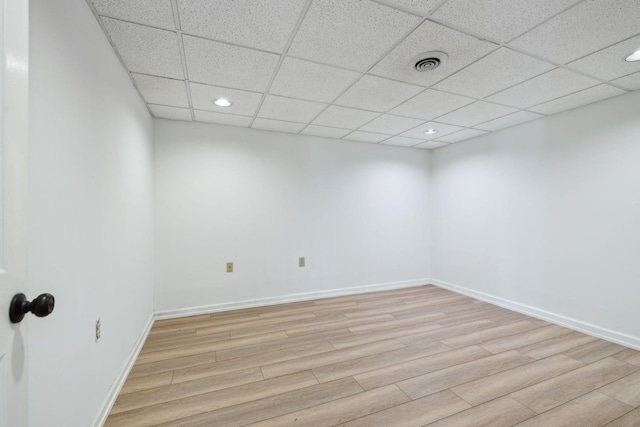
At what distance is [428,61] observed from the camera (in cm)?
191

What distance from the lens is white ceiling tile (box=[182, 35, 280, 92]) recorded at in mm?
A: 1781

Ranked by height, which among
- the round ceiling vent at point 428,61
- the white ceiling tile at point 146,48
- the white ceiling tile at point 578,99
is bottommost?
the white ceiling tile at point 578,99

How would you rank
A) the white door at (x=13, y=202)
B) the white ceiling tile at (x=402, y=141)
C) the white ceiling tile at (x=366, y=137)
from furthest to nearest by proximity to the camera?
the white ceiling tile at (x=402, y=141), the white ceiling tile at (x=366, y=137), the white door at (x=13, y=202)

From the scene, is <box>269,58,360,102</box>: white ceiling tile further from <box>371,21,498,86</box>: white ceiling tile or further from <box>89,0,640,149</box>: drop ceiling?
<box>371,21,498,86</box>: white ceiling tile

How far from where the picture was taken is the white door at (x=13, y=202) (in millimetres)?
666

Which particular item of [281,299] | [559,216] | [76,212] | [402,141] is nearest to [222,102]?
[76,212]

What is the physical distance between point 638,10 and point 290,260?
11.5 ft

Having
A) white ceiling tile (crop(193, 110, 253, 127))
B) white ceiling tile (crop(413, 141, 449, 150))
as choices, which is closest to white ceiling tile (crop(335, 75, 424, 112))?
white ceiling tile (crop(193, 110, 253, 127))

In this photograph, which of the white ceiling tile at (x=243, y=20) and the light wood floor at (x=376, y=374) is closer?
the white ceiling tile at (x=243, y=20)

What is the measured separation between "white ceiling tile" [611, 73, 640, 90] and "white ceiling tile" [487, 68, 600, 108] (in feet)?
0.50

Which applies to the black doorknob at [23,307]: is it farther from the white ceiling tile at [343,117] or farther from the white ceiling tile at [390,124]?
the white ceiling tile at [390,124]

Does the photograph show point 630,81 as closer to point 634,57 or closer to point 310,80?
point 634,57

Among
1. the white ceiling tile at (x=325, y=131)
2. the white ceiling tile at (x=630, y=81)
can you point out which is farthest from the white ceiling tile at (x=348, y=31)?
the white ceiling tile at (x=630, y=81)

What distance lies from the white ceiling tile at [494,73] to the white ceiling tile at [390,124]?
2.46 feet
